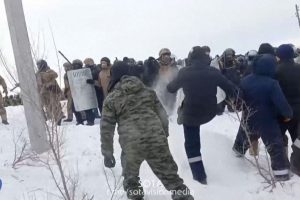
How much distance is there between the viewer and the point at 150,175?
6.49 meters

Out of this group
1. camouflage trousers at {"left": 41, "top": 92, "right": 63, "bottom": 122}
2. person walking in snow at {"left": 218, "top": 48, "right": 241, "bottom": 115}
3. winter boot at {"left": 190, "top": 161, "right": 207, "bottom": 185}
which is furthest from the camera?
person walking in snow at {"left": 218, "top": 48, "right": 241, "bottom": 115}

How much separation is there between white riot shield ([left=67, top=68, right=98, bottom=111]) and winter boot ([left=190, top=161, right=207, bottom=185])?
4398mm

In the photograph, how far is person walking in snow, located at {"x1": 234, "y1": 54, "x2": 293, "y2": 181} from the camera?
19.3 ft

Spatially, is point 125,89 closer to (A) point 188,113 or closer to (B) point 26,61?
(A) point 188,113

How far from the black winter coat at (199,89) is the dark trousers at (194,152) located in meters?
0.13

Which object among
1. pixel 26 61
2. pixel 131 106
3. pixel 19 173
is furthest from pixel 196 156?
pixel 26 61

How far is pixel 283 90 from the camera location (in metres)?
6.39

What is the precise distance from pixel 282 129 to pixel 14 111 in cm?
837

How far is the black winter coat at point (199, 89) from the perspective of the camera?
6.29 meters

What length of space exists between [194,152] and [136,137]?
134 centimetres

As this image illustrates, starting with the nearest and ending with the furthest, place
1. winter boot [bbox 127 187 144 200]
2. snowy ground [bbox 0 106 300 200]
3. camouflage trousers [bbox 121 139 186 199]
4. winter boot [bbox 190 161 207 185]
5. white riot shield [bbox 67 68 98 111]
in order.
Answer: camouflage trousers [bbox 121 139 186 199], winter boot [bbox 127 187 144 200], snowy ground [bbox 0 106 300 200], winter boot [bbox 190 161 207 185], white riot shield [bbox 67 68 98 111]

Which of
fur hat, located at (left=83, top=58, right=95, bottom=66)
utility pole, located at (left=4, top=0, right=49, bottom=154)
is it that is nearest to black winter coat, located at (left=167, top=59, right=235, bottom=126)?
utility pole, located at (left=4, top=0, right=49, bottom=154)

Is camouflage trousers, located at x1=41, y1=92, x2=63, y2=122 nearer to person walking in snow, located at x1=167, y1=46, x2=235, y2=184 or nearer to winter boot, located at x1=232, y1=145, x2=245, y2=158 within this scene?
person walking in snow, located at x1=167, y1=46, x2=235, y2=184

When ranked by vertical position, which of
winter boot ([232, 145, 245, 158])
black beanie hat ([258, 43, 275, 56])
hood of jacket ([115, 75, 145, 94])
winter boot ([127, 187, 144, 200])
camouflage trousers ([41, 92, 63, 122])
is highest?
black beanie hat ([258, 43, 275, 56])
